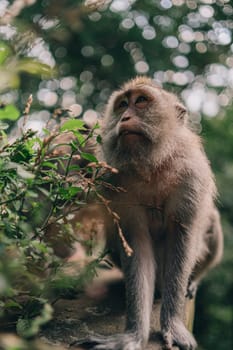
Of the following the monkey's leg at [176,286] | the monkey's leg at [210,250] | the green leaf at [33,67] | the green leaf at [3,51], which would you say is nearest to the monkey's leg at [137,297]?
the monkey's leg at [176,286]

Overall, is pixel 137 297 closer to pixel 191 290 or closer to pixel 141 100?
pixel 141 100

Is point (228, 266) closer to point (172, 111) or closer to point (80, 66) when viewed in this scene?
point (80, 66)

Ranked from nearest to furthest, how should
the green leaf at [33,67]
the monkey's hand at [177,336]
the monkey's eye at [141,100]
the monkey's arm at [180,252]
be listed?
1. the green leaf at [33,67]
2. the monkey's hand at [177,336]
3. the monkey's arm at [180,252]
4. the monkey's eye at [141,100]

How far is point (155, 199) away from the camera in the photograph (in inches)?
158

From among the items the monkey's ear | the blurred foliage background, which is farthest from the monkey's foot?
the blurred foliage background

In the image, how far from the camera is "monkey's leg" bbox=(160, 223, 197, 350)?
3742 mm

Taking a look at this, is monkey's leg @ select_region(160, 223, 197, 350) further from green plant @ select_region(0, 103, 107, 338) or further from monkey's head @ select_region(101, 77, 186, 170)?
green plant @ select_region(0, 103, 107, 338)

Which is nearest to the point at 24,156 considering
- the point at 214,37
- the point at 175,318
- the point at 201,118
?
the point at 175,318

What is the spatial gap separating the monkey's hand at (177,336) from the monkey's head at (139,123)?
113 centimetres

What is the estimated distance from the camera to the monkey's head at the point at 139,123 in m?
3.91

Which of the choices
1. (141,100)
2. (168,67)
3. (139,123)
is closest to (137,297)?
(139,123)

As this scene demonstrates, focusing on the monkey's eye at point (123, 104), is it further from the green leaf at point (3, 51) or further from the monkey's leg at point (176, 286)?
the green leaf at point (3, 51)

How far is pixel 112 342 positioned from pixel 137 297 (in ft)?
1.28

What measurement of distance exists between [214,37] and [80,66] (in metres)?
2.68
